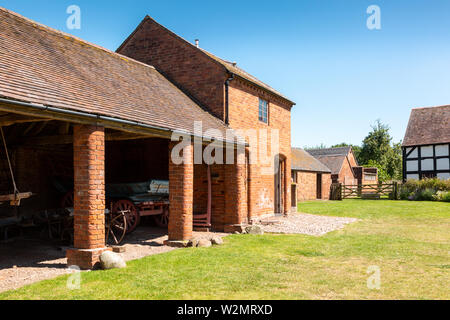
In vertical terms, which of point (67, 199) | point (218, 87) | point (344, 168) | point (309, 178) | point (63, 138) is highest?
point (218, 87)

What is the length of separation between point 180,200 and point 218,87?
16.9 feet

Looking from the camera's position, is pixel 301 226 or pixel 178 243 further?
pixel 301 226

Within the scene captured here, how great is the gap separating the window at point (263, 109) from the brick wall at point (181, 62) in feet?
Result: 8.71

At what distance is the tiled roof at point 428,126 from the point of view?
29.7m

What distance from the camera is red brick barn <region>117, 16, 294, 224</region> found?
12992 millimetres

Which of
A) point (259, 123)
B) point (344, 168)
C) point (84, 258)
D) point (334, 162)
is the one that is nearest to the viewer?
point (84, 258)

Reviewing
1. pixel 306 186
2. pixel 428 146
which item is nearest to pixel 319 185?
pixel 306 186

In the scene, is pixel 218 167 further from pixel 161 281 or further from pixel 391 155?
pixel 391 155

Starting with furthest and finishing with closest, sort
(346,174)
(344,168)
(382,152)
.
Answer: (382,152) → (346,174) → (344,168)

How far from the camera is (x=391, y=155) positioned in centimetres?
4847

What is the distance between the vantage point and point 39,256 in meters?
7.96

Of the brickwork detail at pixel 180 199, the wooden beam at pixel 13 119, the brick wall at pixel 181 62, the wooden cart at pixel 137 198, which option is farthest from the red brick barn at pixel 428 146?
the wooden beam at pixel 13 119

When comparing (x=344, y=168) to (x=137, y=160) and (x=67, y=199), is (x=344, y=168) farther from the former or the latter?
(x=67, y=199)

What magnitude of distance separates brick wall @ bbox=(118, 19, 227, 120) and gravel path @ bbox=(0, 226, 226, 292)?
507 cm
